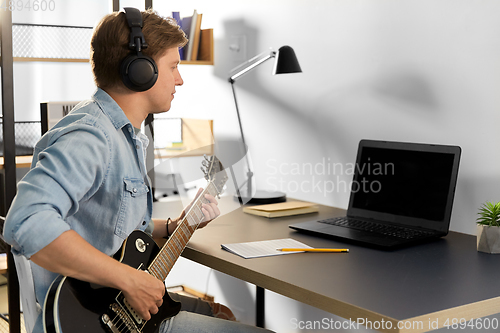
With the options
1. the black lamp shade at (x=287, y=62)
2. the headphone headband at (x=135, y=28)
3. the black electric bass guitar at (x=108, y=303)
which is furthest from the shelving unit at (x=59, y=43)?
the black electric bass guitar at (x=108, y=303)

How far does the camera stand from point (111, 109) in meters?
1.09

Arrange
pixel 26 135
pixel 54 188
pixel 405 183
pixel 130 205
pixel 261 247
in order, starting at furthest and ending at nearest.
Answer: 1. pixel 26 135
2. pixel 405 183
3. pixel 261 247
4. pixel 130 205
5. pixel 54 188

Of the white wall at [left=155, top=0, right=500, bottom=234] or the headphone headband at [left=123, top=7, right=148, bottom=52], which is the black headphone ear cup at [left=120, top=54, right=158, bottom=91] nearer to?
the headphone headband at [left=123, top=7, right=148, bottom=52]

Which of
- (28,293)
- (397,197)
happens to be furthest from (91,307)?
(397,197)

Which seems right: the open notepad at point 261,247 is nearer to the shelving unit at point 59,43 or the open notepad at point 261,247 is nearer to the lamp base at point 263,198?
the lamp base at point 263,198

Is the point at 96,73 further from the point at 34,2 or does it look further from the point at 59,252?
the point at 34,2

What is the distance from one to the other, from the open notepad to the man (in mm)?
169

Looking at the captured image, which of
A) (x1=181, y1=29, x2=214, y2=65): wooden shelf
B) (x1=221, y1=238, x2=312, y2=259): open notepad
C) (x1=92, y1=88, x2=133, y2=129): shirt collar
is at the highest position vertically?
(x1=181, y1=29, x2=214, y2=65): wooden shelf

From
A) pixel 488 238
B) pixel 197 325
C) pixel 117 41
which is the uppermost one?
pixel 117 41

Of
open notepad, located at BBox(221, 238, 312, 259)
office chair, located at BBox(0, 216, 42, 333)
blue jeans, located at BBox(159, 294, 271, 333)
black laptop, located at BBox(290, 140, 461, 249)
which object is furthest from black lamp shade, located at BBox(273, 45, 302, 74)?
office chair, located at BBox(0, 216, 42, 333)

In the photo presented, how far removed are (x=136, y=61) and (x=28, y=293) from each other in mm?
519

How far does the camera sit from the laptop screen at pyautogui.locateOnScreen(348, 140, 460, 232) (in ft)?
4.70

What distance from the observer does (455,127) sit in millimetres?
1569

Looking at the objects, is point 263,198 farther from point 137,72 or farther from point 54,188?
point 54,188
